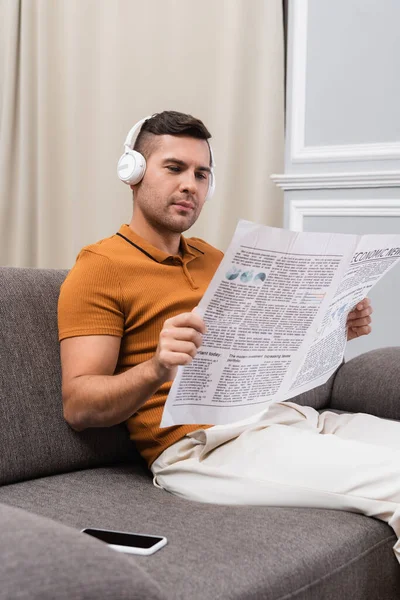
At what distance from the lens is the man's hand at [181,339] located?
1.18 metres

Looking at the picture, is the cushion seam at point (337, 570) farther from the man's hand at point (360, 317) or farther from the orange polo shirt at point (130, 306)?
the man's hand at point (360, 317)

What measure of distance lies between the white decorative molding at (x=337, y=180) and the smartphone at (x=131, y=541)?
195 cm

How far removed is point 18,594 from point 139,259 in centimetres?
94

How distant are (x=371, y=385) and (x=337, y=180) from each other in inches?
43.9

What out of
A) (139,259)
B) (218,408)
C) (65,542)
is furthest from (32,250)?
(65,542)

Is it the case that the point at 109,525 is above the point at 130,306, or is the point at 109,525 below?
below

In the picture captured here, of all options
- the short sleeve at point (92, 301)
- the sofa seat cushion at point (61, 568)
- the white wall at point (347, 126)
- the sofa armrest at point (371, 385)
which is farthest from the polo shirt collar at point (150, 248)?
the white wall at point (347, 126)

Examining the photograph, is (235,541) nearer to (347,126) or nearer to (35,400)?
(35,400)

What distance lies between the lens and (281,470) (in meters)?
1.33

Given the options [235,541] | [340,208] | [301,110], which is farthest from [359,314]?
[301,110]

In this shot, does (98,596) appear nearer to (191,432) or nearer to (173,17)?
(191,432)

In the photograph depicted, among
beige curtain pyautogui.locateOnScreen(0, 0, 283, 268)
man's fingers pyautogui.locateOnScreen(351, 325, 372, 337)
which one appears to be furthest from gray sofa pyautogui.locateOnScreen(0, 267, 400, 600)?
beige curtain pyautogui.locateOnScreen(0, 0, 283, 268)

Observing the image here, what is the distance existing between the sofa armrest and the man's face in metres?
0.63

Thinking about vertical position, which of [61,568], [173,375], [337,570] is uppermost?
[173,375]
